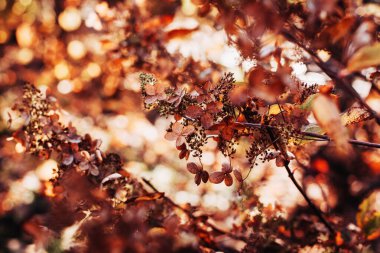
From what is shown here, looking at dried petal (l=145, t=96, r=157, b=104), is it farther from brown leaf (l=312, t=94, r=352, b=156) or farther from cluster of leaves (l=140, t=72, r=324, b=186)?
brown leaf (l=312, t=94, r=352, b=156)

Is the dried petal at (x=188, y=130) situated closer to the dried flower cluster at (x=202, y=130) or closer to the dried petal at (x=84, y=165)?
the dried flower cluster at (x=202, y=130)

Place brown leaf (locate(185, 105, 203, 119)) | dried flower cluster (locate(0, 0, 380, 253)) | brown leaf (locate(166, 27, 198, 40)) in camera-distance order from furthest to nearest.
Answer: brown leaf (locate(166, 27, 198, 40)) → brown leaf (locate(185, 105, 203, 119)) → dried flower cluster (locate(0, 0, 380, 253))

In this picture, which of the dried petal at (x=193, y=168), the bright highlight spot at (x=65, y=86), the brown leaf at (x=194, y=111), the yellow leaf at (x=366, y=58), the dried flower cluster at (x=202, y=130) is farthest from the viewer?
the bright highlight spot at (x=65, y=86)

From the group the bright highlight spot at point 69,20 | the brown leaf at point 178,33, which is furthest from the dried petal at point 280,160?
the bright highlight spot at point 69,20

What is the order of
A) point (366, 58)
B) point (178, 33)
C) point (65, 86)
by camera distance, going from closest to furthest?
point (366, 58), point (178, 33), point (65, 86)

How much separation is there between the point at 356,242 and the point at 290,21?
0.75 m

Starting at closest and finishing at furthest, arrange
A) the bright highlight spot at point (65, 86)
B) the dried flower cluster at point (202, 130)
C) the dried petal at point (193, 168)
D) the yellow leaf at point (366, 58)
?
the yellow leaf at point (366, 58) → the dried flower cluster at point (202, 130) → the dried petal at point (193, 168) → the bright highlight spot at point (65, 86)

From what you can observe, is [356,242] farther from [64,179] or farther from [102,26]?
[102,26]

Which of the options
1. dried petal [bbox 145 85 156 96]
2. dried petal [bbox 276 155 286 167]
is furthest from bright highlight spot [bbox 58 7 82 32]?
dried petal [bbox 276 155 286 167]

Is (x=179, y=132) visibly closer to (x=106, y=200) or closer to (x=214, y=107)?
(x=214, y=107)

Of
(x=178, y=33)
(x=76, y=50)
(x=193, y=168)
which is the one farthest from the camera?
(x=76, y=50)

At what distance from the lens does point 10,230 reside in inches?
104

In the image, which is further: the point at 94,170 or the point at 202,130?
the point at 94,170

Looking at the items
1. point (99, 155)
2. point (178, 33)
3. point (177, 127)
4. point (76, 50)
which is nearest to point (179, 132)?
point (177, 127)
